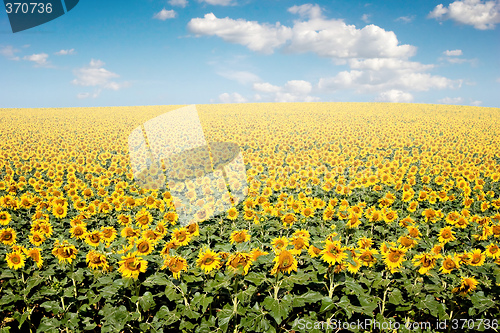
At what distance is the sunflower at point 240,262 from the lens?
11.8 ft

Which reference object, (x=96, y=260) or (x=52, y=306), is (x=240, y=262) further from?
(x=52, y=306)

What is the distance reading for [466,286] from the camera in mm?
3871

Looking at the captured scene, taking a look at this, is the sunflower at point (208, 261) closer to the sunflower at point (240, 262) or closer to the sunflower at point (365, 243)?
the sunflower at point (240, 262)

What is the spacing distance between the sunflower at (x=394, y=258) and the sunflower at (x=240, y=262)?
2.16 meters

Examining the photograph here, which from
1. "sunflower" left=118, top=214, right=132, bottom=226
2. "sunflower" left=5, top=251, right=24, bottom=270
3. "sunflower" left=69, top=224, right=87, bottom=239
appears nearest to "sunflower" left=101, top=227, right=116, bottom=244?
"sunflower" left=69, top=224, right=87, bottom=239

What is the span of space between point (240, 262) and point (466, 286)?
10.1 feet

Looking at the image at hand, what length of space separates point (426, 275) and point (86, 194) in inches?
350

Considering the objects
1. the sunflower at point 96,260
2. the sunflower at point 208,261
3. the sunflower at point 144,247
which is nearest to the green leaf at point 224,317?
the sunflower at point 208,261

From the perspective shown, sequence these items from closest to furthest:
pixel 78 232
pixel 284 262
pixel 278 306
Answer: pixel 278 306 < pixel 284 262 < pixel 78 232

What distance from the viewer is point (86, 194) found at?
28.7ft

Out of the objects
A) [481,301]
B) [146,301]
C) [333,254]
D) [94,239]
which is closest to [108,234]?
[94,239]

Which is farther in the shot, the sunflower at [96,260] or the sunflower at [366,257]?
the sunflower at [96,260]

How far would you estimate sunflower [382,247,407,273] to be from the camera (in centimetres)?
421

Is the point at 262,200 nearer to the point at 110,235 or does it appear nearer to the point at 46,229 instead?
the point at 110,235
